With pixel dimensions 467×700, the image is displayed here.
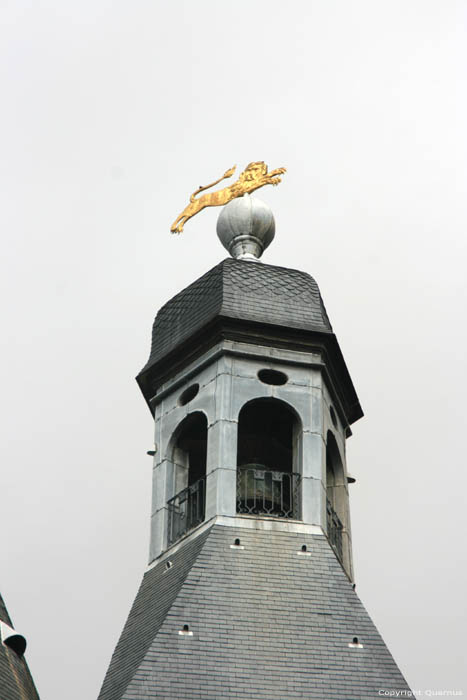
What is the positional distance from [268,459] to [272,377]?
3.09 m

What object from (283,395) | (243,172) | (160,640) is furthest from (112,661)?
(243,172)

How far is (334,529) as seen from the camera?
43.6m

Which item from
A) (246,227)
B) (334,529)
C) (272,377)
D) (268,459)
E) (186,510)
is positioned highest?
(246,227)

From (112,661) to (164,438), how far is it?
6.03m

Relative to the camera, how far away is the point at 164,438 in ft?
144

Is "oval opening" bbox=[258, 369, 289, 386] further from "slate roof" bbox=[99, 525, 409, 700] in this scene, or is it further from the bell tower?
"slate roof" bbox=[99, 525, 409, 700]

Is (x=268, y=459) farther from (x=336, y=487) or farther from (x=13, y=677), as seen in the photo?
(x=13, y=677)

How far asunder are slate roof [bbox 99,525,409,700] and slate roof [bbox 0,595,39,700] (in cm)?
245

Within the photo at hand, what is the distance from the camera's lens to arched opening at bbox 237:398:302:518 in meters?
42.6

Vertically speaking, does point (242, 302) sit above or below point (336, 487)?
above

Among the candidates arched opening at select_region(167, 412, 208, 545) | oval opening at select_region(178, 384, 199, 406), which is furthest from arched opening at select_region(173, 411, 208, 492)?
oval opening at select_region(178, 384, 199, 406)

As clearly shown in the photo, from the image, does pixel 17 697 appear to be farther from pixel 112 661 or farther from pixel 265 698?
pixel 265 698

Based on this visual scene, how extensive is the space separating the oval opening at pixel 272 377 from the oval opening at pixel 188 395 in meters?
1.48

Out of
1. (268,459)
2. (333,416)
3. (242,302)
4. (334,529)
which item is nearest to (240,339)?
(242,302)
